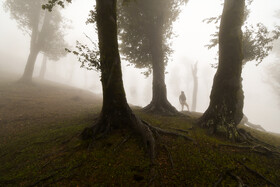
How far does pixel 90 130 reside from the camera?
5.30 metres

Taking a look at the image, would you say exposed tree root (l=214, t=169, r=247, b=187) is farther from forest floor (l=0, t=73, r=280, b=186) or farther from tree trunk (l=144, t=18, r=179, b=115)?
tree trunk (l=144, t=18, r=179, b=115)

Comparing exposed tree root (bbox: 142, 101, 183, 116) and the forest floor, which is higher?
exposed tree root (bbox: 142, 101, 183, 116)

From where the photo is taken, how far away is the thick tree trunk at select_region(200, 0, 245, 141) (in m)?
6.27

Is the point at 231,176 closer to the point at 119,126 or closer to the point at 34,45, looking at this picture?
the point at 119,126

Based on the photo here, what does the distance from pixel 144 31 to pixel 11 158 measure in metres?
11.6

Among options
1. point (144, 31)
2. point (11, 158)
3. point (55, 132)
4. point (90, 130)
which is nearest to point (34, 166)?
point (11, 158)

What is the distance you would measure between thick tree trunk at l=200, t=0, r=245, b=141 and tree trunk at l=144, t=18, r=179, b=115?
10.8ft

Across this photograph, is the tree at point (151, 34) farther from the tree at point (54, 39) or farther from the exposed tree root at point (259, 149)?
the tree at point (54, 39)

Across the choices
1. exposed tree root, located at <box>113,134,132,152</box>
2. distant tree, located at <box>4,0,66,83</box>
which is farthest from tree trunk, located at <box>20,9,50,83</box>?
exposed tree root, located at <box>113,134,132,152</box>

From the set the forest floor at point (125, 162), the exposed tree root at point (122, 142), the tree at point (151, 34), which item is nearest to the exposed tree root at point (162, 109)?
the tree at point (151, 34)

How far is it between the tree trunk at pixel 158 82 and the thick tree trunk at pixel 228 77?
3.30m

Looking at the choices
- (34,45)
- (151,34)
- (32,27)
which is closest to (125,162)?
(151,34)

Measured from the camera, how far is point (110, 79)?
524 cm

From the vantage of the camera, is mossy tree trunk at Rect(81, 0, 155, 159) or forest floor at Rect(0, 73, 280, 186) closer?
forest floor at Rect(0, 73, 280, 186)
